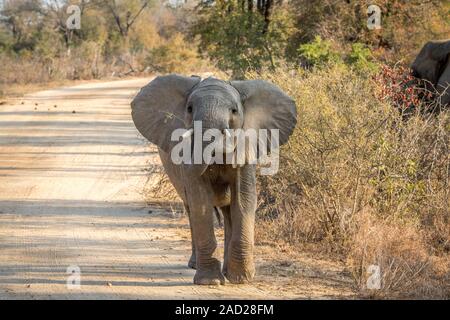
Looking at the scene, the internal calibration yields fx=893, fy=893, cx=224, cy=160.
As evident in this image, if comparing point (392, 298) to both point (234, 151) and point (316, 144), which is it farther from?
point (316, 144)

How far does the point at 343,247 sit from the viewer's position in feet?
30.5

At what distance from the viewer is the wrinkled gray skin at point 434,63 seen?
49.3ft

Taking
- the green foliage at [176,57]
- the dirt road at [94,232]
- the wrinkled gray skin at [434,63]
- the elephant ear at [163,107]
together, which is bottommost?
the green foliage at [176,57]

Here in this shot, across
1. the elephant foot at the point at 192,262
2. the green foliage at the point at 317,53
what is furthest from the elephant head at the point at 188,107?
the green foliage at the point at 317,53

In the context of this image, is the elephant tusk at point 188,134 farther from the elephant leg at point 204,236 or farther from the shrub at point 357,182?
the shrub at point 357,182

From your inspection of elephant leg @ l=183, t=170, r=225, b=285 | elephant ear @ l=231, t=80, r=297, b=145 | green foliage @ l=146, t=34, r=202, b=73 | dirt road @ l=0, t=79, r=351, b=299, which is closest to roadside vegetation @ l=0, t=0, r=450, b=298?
dirt road @ l=0, t=79, r=351, b=299

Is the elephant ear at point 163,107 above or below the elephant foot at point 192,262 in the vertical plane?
above

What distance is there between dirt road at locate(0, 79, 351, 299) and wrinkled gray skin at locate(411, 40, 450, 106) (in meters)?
4.84

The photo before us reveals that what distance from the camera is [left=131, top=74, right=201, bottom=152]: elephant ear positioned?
314 inches

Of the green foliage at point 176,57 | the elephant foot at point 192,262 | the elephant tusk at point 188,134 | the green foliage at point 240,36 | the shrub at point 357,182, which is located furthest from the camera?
the green foliage at point 176,57

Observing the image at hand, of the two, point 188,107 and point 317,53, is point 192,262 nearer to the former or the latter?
point 188,107

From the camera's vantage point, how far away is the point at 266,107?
789 centimetres

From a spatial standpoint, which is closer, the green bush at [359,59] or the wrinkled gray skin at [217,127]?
the wrinkled gray skin at [217,127]

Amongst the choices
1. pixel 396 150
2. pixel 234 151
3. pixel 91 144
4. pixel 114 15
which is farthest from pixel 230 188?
pixel 114 15
